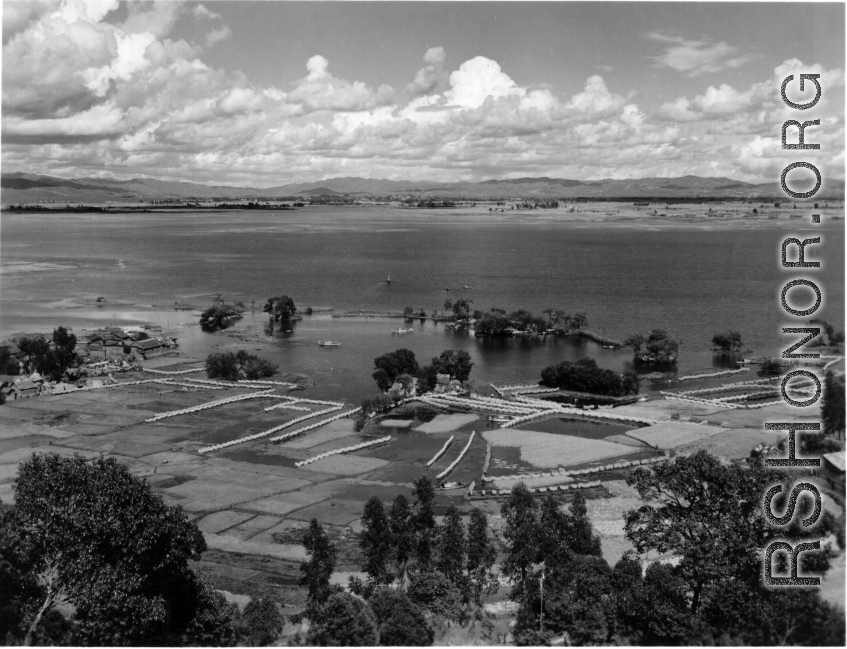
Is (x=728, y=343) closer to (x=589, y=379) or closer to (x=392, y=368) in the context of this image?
(x=589, y=379)

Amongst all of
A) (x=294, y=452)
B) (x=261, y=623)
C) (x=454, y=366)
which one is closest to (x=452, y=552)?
(x=261, y=623)

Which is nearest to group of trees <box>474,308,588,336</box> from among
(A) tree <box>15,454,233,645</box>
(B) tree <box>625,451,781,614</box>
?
(B) tree <box>625,451,781,614</box>

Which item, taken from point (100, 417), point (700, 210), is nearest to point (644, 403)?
point (100, 417)

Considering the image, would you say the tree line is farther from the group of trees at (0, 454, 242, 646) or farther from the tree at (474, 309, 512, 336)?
the tree at (474, 309, 512, 336)

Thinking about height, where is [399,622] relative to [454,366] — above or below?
below

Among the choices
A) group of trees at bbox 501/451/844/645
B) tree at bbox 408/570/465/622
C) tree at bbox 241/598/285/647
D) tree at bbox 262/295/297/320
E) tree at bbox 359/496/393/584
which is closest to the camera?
group of trees at bbox 501/451/844/645

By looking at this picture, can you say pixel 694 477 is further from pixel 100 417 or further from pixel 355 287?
pixel 355 287
